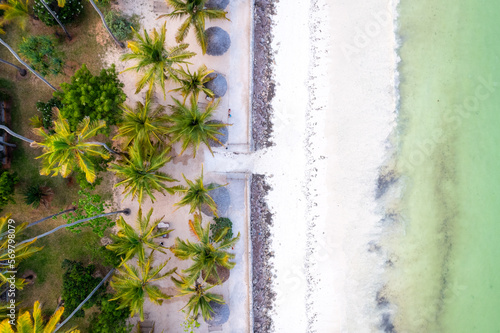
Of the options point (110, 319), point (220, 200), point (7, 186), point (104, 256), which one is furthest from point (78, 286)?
point (220, 200)

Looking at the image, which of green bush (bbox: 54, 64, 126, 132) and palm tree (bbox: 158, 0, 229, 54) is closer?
green bush (bbox: 54, 64, 126, 132)

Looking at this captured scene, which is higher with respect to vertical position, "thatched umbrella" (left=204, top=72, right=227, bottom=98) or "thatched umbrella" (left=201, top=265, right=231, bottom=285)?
"thatched umbrella" (left=204, top=72, right=227, bottom=98)

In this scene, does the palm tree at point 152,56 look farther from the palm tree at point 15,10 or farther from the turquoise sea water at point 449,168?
the turquoise sea water at point 449,168

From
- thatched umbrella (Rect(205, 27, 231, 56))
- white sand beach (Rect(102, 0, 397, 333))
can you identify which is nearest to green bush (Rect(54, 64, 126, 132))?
thatched umbrella (Rect(205, 27, 231, 56))

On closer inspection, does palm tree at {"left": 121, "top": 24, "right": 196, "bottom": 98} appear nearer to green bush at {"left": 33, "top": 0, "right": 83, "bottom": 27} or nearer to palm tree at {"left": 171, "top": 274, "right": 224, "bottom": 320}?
green bush at {"left": 33, "top": 0, "right": 83, "bottom": 27}

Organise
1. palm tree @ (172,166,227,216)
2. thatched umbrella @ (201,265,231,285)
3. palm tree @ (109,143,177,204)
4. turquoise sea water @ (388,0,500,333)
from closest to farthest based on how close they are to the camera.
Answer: palm tree @ (109,143,177,204) < palm tree @ (172,166,227,216) < thatched umbrella @ (201,265,231,285) < turquoise sea water @ (388,0,500,333)

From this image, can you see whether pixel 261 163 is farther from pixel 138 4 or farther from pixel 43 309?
pixel 43 309

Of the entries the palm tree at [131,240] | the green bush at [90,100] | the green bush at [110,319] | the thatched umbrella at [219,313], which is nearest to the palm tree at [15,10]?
the green bush at [90,100]
